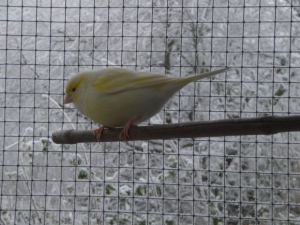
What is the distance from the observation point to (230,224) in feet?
5.80

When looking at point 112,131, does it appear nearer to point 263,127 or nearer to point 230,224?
point 263,127

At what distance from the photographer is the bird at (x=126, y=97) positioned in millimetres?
1182

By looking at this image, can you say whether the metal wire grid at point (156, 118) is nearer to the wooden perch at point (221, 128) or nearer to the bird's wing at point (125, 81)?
the bird's wing at point (125, 81)

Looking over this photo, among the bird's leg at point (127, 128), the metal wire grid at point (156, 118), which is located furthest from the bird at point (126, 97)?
the metal wire grid at point (156, 118)

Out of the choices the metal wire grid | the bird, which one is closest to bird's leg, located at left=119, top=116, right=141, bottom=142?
the bird

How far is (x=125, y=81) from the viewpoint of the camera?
121cm

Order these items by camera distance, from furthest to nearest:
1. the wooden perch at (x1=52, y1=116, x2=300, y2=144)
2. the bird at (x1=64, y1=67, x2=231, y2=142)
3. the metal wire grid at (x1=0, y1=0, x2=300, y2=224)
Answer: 1. the metal wire grid at (x1=0, y1=0, x2=300, y2=224)
2. the bird at (x1=64, y1=67, x2=231, y2=142)
3. the wooden perch at (x1=52, y1=116, x2=300, y2=144)

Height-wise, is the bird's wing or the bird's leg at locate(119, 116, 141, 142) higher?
the bird's wing

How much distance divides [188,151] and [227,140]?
34cm

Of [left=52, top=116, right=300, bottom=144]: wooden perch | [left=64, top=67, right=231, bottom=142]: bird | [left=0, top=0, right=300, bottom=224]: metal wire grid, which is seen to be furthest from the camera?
[left=0, top=0, right=300, bottom=224]: metal wire grid

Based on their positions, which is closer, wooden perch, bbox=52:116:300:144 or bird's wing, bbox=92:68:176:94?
wooden perch, bbox=52:116:300:144

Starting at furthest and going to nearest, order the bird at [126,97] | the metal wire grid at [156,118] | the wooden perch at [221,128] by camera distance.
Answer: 1. the metal wire grid at [156,118]
2. the bird at [126,97]
3. the wooden perch at [221,128]

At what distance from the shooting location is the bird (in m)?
1.18

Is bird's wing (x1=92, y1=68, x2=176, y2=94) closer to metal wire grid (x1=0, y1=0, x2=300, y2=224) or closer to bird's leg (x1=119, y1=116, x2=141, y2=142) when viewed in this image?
bird's leg (x1=119, y1=116, x2=141, y2=142)
